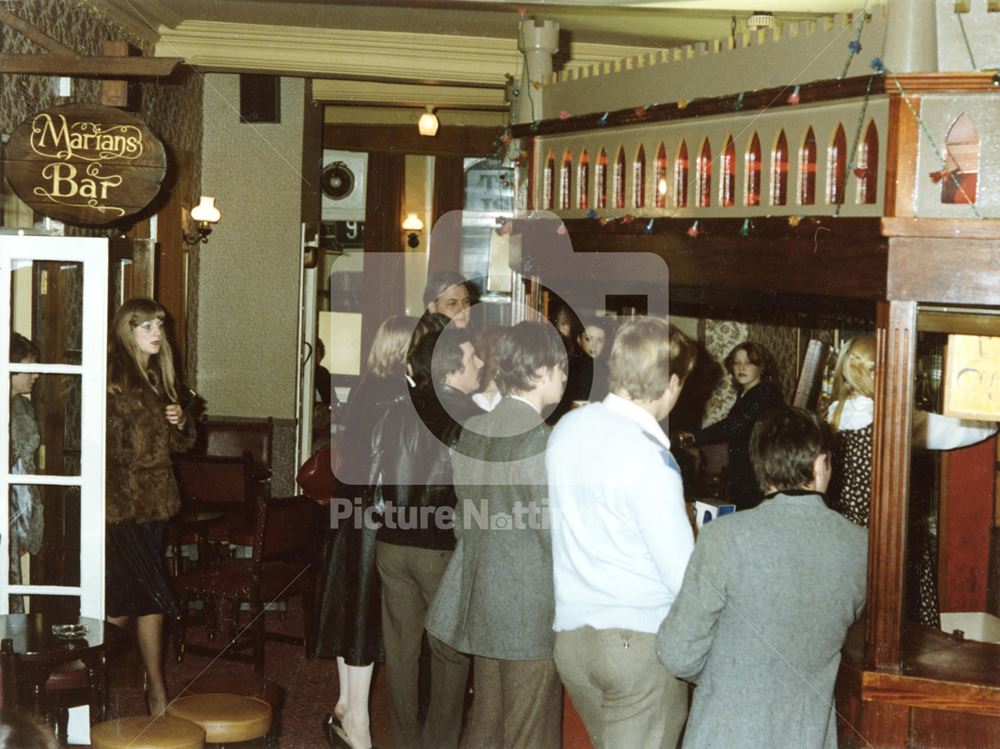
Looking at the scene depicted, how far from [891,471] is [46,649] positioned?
2.61 meters

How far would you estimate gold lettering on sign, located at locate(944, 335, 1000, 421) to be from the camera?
10.2 feet

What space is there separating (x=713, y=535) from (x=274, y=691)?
181 cm

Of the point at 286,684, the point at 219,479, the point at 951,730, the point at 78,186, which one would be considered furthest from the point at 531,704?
the point at 78,186

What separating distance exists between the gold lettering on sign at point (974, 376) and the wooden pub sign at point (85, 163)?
128 inches

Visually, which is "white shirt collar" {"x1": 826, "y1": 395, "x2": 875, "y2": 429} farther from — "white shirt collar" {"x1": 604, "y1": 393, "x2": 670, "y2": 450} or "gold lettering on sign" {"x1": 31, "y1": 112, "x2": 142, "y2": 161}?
"gold lettering on sign" {"x1": 31, "y1": 112, "x2": 142, "y2": 161}

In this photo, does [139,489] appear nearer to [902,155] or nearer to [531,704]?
[531,704]

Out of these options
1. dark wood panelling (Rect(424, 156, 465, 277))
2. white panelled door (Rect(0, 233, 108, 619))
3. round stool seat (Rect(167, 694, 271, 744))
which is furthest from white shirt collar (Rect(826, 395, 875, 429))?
dark wood panelling (Rect(424, 156, 465, 277))

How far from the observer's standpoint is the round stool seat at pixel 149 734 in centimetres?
296

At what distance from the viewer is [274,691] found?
361 centimetres

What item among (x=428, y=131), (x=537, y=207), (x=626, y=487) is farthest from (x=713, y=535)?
(x=428, y=131)

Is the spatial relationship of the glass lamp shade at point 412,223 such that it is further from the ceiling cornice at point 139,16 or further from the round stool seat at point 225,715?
the round stool seat at point 225,715

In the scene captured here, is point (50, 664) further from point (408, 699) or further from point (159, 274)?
Answer: point (159, 274)

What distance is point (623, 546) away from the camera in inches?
108

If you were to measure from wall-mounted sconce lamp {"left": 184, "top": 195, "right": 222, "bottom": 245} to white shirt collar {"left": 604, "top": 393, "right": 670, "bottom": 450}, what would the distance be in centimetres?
549
